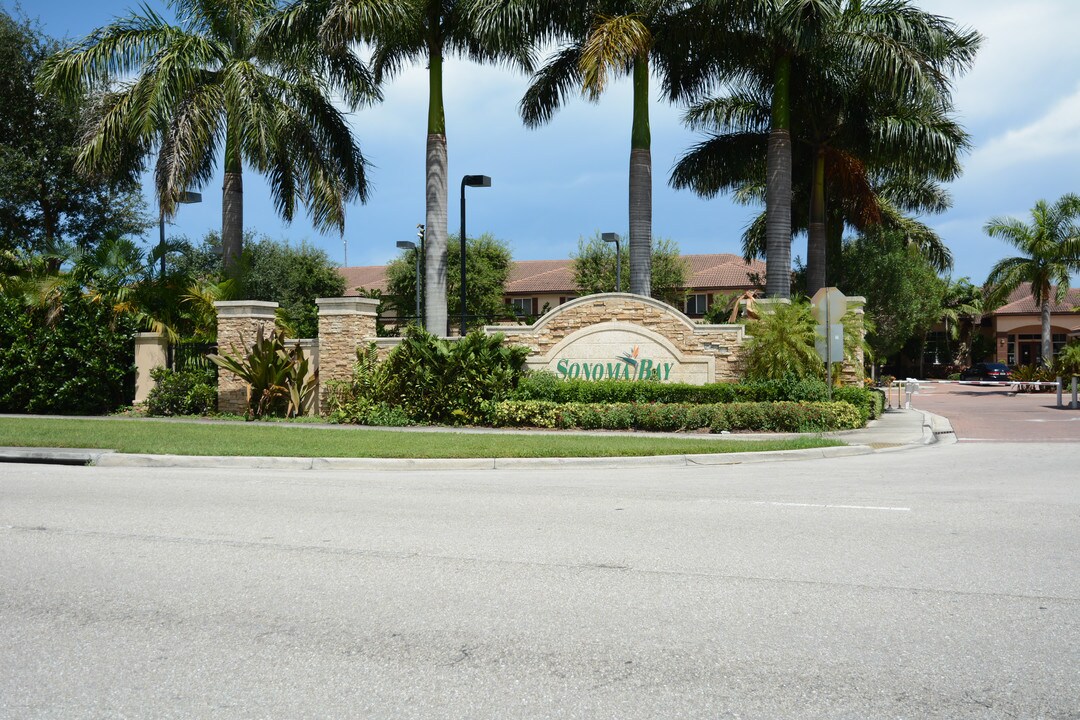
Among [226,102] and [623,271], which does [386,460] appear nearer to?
[226,102]

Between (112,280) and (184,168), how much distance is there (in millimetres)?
3569

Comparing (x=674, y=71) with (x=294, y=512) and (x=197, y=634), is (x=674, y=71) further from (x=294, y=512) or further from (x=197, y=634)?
(x=197, y=634)

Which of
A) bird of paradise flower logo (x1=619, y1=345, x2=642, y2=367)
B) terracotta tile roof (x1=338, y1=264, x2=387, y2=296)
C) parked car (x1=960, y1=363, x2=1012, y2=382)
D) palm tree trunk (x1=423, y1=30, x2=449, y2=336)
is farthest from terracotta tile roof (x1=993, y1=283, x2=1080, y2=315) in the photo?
palm tree trunk (x1=423, y1=30, x2=449, y2=336)

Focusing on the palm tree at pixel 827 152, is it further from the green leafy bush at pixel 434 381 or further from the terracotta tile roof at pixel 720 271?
the terracotta tile roof at pixel 720 271

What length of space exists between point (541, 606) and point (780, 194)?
20.7 m

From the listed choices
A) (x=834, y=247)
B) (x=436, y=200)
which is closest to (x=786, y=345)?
(x=436, y=200)

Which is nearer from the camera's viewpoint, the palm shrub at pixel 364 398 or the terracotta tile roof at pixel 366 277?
the palm shrub at pixel 364 398

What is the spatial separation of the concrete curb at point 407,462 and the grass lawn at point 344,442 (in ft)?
0.72

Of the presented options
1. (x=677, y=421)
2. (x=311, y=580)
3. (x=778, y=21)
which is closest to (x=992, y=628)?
(x=311, y=580)

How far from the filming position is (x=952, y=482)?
1120cm

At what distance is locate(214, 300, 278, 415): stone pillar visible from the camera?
72.7 ft

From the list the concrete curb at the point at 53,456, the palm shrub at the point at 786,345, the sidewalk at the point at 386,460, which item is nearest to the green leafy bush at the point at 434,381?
the palm shrub at the point at 786,345

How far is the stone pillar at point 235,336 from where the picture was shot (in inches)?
872

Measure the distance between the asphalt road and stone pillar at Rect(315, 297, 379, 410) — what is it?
11.9 metres
